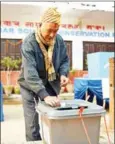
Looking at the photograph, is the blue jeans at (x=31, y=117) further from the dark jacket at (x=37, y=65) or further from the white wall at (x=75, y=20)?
the white wall at (x=75, y=20)

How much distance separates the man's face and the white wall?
6675 millimetres

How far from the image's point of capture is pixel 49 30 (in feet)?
4.68

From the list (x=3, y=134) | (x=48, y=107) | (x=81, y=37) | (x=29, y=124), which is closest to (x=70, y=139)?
(x=48, y=107)

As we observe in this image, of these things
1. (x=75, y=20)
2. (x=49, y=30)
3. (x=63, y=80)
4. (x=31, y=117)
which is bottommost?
(x=31, y=117)

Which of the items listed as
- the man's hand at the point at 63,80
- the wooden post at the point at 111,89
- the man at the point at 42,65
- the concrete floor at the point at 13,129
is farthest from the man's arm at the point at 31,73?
the wooden post at the point at 111,89

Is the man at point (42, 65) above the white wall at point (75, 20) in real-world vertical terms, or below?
below

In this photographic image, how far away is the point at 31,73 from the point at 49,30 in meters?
0.23

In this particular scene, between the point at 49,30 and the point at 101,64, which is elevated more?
the point at 49,30

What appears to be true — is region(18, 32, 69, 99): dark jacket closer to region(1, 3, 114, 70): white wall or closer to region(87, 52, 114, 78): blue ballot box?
region(87, 52, 114, 78): blue ballot box

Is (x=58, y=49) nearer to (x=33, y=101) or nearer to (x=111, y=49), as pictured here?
(x=33, y=101)

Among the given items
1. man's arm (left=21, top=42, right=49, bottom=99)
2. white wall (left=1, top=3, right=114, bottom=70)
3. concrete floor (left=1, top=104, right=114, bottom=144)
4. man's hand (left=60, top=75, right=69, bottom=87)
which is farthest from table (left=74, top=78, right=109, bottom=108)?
white wall (left=1, top=3, right=114, bottom=70)

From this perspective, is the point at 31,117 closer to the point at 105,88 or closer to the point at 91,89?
the point at 105,88

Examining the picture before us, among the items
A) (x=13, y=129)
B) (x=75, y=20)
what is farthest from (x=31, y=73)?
(x=75, y=20)

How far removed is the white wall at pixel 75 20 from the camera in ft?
26.5
